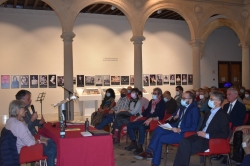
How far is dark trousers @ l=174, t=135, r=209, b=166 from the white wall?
932cm

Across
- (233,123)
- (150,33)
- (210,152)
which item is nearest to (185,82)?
(150,33)

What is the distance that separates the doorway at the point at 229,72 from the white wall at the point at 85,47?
2.30 metres

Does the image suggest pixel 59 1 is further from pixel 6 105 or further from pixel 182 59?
pixel 182 59

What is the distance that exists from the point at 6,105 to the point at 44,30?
11.9 feet

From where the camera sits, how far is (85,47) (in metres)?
13.6

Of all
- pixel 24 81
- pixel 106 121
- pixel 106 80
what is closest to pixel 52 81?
pixel 24 81

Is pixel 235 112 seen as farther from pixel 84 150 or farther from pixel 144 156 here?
pixel 84 150

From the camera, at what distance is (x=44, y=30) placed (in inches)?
513

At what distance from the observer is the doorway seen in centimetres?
1675

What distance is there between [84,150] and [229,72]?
1435 cm

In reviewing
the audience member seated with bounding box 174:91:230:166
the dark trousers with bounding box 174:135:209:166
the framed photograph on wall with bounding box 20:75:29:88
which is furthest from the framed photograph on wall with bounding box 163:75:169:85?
the dark trousers with bounding box 174:135:209:166

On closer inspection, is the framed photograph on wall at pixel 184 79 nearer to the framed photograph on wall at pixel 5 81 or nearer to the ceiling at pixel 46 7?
the ceiling at pixel 46 7

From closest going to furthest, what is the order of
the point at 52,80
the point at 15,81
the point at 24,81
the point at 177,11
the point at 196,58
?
the point at 177,11 < the point at 196,58 < the point at 15,81 < the point at 24,81 < the point at 52,80

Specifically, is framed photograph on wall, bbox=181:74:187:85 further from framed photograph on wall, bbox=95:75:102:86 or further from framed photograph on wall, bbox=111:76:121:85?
framed photograph on wall, bbox=95:75:102:86
